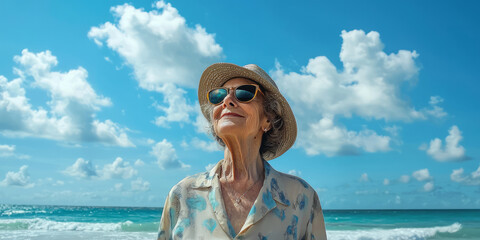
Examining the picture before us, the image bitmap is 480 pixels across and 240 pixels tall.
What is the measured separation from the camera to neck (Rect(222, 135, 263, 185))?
5.94 ft

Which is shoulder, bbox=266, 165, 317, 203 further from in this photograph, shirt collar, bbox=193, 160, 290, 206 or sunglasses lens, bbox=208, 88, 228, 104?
sunglasses lens, bbox=208, 88, 228, 104

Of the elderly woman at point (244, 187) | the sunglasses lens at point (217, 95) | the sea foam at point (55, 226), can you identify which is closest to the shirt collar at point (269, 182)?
the elderly woman at point (244, 187)

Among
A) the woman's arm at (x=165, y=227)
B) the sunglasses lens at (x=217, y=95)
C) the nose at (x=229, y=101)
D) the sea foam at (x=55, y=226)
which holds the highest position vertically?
the sunglasses lens at (x=217, y=95)

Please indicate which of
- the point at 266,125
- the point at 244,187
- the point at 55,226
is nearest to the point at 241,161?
the point at 244,187

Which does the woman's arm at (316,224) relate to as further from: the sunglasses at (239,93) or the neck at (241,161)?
the sunglasses at (239,93)

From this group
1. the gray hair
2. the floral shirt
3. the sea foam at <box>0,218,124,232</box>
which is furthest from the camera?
the sea foam at <box>0,218,124,232</box>

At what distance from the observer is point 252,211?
67.1 inches

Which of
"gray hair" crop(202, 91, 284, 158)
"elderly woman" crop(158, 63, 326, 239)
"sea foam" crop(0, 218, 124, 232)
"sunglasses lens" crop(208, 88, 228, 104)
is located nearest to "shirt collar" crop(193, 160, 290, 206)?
"elderly woman" crop(158, 63, 326, 239)

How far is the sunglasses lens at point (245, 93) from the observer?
5.96 ft

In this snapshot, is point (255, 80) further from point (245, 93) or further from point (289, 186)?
point (289, 186)

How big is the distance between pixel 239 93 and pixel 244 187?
16.7 inches

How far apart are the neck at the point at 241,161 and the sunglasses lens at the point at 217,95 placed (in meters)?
0.19

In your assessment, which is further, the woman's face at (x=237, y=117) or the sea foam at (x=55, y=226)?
the sea foam at (x=55, y=226)

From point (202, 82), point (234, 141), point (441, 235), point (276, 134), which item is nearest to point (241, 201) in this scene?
point (234, 141)
